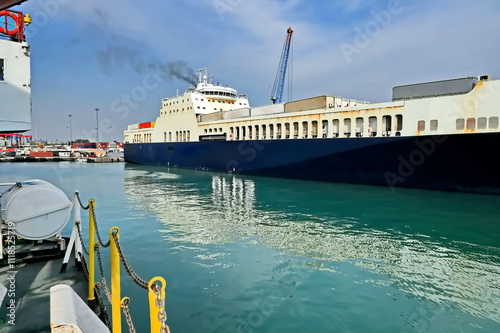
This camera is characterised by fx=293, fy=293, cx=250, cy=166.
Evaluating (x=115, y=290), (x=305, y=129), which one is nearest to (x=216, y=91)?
(x=305, y=129)

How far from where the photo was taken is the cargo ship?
14273 mm

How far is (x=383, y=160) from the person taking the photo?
1711 centimetres

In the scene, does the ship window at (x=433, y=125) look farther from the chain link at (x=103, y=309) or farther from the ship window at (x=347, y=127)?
the chain link at (x=103, y=309)

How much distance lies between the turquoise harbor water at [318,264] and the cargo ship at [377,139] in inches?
115

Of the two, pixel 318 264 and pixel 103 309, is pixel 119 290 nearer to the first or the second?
pixel 103 309

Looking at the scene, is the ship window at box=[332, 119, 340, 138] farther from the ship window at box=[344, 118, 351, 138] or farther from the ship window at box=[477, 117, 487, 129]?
the ship window at box=[477, 117, 487, 129]

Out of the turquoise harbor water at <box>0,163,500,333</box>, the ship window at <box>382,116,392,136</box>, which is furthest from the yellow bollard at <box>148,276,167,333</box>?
the ship window at <box>382,116,392,136</box>

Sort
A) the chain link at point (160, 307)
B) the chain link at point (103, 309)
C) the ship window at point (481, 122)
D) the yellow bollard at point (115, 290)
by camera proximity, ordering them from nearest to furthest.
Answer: the chain link at point (160, 307) → the yellow bollard at point (115, 290) → the chain link at point (103, 309) → the ship window at point (481, 122)

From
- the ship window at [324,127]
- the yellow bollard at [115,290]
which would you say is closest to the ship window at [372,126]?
the ship window at [324,127]

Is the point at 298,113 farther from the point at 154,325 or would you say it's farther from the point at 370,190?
the point at 154,325

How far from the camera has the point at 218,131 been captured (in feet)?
96.3

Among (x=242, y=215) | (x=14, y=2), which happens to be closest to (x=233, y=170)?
(x=242, y=215)

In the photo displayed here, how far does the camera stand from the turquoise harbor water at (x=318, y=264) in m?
4.34

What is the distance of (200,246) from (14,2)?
5.85m
